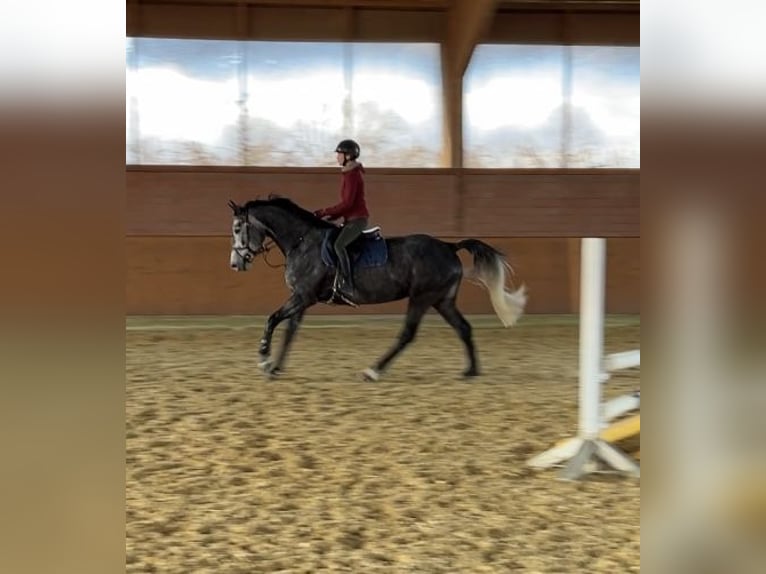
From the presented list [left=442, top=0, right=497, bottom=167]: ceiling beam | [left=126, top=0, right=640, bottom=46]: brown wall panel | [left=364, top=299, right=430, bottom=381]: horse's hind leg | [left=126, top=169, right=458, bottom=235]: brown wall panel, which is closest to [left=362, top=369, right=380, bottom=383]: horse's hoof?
[left=364, top=299, right=430, bottom=381]: horse's hind leg

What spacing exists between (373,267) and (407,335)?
1.39ft

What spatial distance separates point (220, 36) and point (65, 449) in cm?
654

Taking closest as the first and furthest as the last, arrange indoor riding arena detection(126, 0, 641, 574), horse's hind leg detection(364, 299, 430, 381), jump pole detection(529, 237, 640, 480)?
Result: jump pole detection(529, 237, 640, 480) → horse's hind leg detection(364, 299, 430, 381) → indoor riding arena detection(126, 0, 641, 574)

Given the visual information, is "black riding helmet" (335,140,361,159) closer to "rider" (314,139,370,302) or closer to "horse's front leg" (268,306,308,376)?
"rider" (314,139,370,302)

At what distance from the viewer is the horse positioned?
12.3 ft

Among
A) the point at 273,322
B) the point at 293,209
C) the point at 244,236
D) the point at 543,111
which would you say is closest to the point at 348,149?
the point at 293,209

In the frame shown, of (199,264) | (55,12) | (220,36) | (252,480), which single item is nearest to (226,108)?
(220,36)

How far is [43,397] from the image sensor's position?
443mm

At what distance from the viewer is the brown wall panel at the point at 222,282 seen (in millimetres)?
6074

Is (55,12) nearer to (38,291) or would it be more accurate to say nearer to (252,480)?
(38,291)

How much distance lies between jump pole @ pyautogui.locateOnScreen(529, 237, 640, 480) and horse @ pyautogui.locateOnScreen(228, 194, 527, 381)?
1.56m

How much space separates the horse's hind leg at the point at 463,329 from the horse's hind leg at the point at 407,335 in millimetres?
111

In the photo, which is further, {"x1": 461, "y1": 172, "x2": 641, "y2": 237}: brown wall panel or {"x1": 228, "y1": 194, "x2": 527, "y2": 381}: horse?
{"x1": 461, "y1": 172, "x2": 641, "y2": 237}: brown wall panel

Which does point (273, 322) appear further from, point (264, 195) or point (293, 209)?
point (264, 195)
